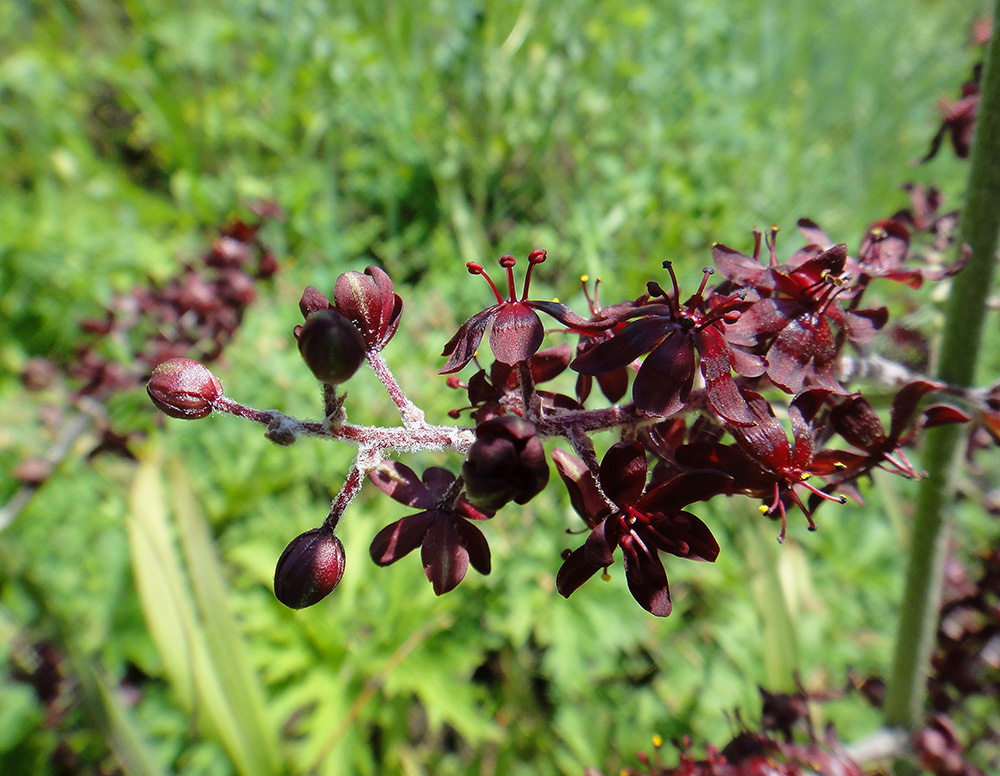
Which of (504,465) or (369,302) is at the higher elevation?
(369,302)

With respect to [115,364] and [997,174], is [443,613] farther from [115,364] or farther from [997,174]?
[997,174]

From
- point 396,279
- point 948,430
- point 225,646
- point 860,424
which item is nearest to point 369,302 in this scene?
point 860,424

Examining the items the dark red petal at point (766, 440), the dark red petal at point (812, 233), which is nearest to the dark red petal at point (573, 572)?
the dark red petal at point (766, 440)

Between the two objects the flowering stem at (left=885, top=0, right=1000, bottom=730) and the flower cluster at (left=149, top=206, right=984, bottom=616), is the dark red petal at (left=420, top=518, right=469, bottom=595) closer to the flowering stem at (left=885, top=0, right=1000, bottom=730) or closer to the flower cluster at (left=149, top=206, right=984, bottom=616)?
the flower cluster at (left=149, top=206, right=984, bottom=616)

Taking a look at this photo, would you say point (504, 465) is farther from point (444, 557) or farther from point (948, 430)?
point (948, 430)

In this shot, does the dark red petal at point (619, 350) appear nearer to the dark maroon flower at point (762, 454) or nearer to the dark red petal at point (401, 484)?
the dark maroon flower at point (762, 454)
